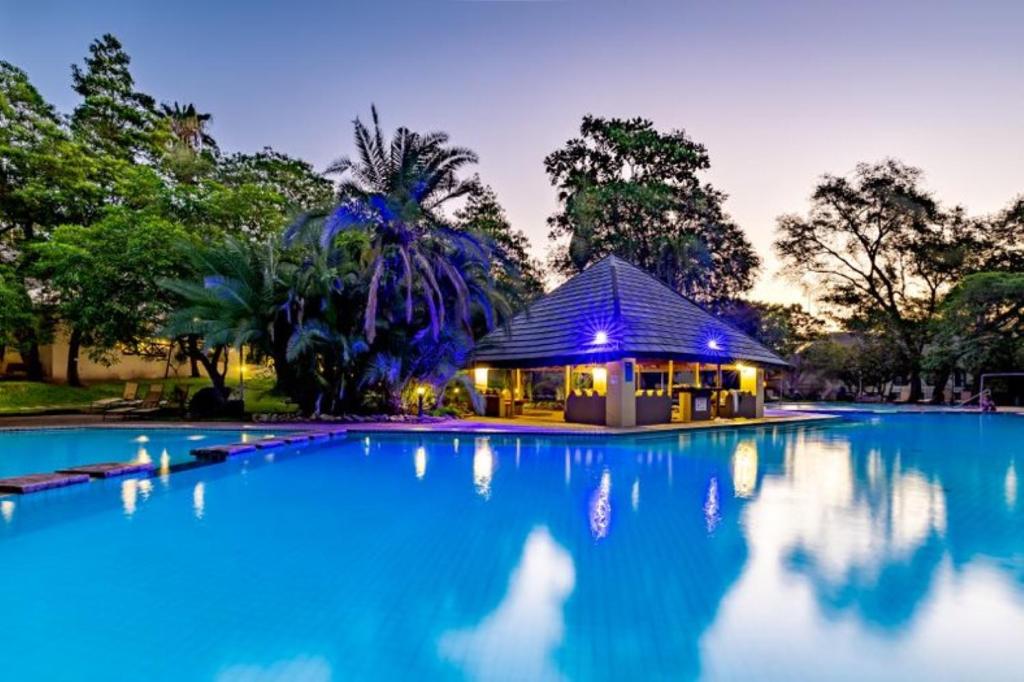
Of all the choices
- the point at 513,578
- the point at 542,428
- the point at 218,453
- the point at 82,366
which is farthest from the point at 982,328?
the point at 82,366

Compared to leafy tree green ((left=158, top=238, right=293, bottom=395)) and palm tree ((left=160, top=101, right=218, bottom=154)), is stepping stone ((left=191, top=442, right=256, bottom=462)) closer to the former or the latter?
leafy tree green ((left=158, top=238, right=293, bottom=395))

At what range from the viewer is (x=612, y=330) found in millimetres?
15570

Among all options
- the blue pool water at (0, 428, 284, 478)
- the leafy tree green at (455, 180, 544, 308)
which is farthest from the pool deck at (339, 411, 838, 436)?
the leafy tree green at (455, 180, 544, 308)

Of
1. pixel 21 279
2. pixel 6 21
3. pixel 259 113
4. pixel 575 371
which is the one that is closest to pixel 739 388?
pixel 575 371

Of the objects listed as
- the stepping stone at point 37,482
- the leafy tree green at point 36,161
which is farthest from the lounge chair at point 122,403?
the stepping stone at point 37,482

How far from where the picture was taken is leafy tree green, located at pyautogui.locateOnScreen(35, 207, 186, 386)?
49.1 feet

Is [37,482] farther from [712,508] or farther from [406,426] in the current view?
[712,508]

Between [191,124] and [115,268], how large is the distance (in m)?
19.9

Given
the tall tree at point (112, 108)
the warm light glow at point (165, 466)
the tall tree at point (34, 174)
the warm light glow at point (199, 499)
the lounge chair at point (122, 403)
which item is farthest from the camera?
the tall tree at point (112, 108)

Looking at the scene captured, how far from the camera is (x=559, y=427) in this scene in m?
14.4

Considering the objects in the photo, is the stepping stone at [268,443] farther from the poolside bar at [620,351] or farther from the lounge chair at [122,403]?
the lounge chair at [122,403]

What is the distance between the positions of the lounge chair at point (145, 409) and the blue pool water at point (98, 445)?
2.39m

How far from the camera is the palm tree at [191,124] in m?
30.4

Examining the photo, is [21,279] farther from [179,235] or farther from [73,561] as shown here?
[73,561]
